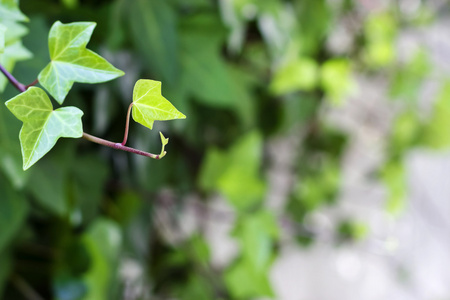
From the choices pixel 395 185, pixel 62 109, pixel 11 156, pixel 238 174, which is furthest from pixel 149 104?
pixel 395 185

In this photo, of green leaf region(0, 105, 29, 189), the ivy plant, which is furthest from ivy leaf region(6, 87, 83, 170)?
green leaf region(0, 105, 29, 189)

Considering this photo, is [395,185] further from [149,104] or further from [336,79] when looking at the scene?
[149,104]

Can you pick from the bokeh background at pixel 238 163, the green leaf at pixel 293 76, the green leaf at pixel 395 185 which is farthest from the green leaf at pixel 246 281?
the green leaf at pixel 395 185

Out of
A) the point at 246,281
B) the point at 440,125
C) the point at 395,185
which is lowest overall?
the point at 246,281

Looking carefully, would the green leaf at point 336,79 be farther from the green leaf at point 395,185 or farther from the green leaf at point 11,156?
the green leaf at point 11,156

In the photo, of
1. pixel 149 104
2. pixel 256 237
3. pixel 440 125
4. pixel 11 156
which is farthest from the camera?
pixel 440 125

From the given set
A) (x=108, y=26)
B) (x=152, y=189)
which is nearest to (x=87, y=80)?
(x=108, y=26)

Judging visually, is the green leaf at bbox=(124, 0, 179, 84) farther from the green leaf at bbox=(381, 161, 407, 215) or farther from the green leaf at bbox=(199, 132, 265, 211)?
the green leaf at bbox=(381, 161, 407, 215)
